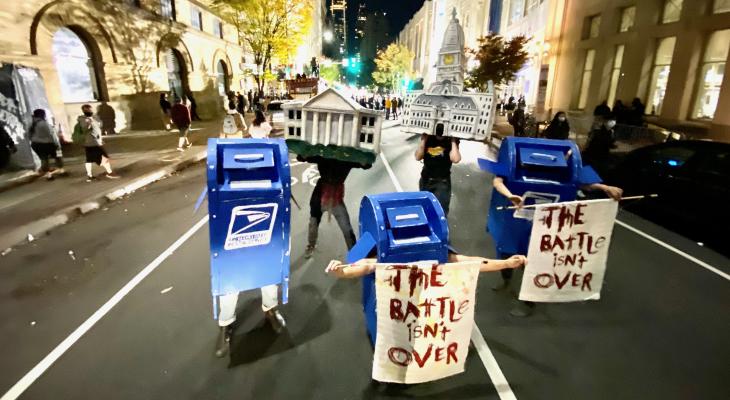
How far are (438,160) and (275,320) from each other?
9.24 feet

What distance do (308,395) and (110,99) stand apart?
17683mm

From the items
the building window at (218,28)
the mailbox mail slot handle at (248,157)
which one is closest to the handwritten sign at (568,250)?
the mailbox mail slot handle at (248,157)

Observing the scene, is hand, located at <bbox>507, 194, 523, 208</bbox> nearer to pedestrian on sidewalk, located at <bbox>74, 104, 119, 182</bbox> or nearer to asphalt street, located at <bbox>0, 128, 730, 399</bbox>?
asphalt street, located at <bbox>0, 128, 730, 399</bbox>

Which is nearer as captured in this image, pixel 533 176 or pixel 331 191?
pixel 533 176

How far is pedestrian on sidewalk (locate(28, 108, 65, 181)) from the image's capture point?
9.26 meters

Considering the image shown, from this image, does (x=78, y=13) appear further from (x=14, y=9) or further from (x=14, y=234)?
(x=14, y=234)

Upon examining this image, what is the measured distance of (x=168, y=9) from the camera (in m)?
20.6

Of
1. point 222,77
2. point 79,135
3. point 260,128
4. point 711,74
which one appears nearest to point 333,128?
point 260,128

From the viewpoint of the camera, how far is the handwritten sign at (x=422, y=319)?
2627mm

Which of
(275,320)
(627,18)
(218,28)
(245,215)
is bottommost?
(275,320)

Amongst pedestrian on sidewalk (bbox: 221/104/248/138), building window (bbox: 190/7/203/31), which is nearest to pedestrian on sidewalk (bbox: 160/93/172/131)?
building window (bbox: 190/7/203/31)

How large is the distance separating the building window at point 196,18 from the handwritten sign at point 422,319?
84.2ft

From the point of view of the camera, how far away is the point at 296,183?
32.6 ft

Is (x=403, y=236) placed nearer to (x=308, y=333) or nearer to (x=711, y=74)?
(x=308, y=333)
